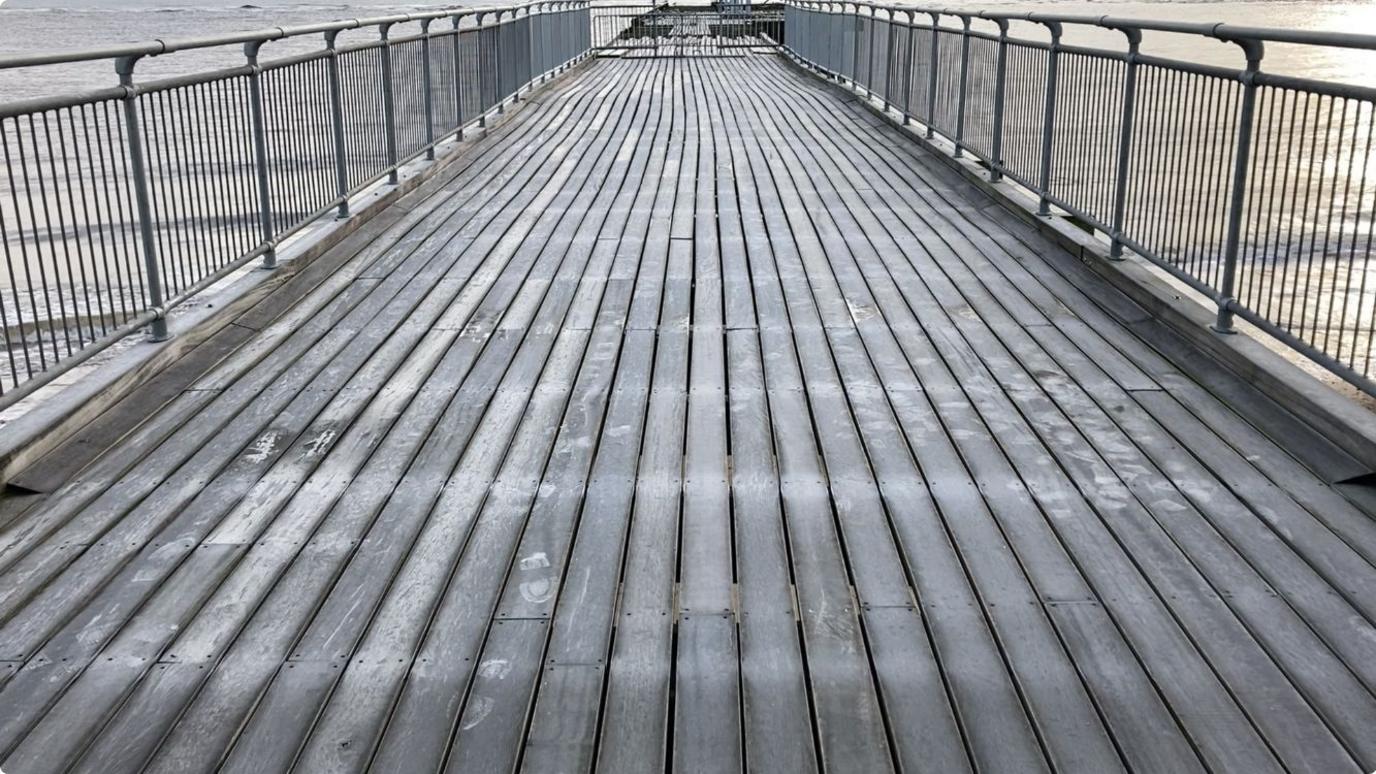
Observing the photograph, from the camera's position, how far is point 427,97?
30.0 ft

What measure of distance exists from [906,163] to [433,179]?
12.2 ft

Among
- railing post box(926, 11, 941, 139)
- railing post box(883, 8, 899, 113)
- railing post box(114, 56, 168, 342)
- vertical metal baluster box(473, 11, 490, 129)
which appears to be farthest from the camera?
railing post box(883, 8, 899, 113)

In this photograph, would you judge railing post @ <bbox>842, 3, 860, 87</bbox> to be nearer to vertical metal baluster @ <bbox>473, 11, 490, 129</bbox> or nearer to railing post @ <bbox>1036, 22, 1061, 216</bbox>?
vertical metal baluster @ <bbox>473, 11, 490, 129</bbox>

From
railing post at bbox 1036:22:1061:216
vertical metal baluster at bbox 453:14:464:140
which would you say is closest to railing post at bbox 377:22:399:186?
vertical metal baluster at bbox 453:14:464:140

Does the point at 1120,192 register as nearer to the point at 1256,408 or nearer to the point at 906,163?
the point at 1256,408

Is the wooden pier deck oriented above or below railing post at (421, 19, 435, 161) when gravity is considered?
below

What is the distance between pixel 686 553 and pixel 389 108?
5.76 m

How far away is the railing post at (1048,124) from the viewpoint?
6.92 meters

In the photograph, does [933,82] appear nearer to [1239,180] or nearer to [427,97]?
[427,97]

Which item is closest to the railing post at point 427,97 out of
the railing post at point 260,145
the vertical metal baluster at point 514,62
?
the railing post at point 260,145

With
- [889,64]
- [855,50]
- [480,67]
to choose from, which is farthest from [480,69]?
[855,50]

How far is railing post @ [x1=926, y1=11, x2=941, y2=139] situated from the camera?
33.3 ft

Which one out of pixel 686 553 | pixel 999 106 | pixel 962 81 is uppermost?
pixel 962 81

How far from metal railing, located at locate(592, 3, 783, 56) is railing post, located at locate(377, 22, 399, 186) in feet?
58.1
